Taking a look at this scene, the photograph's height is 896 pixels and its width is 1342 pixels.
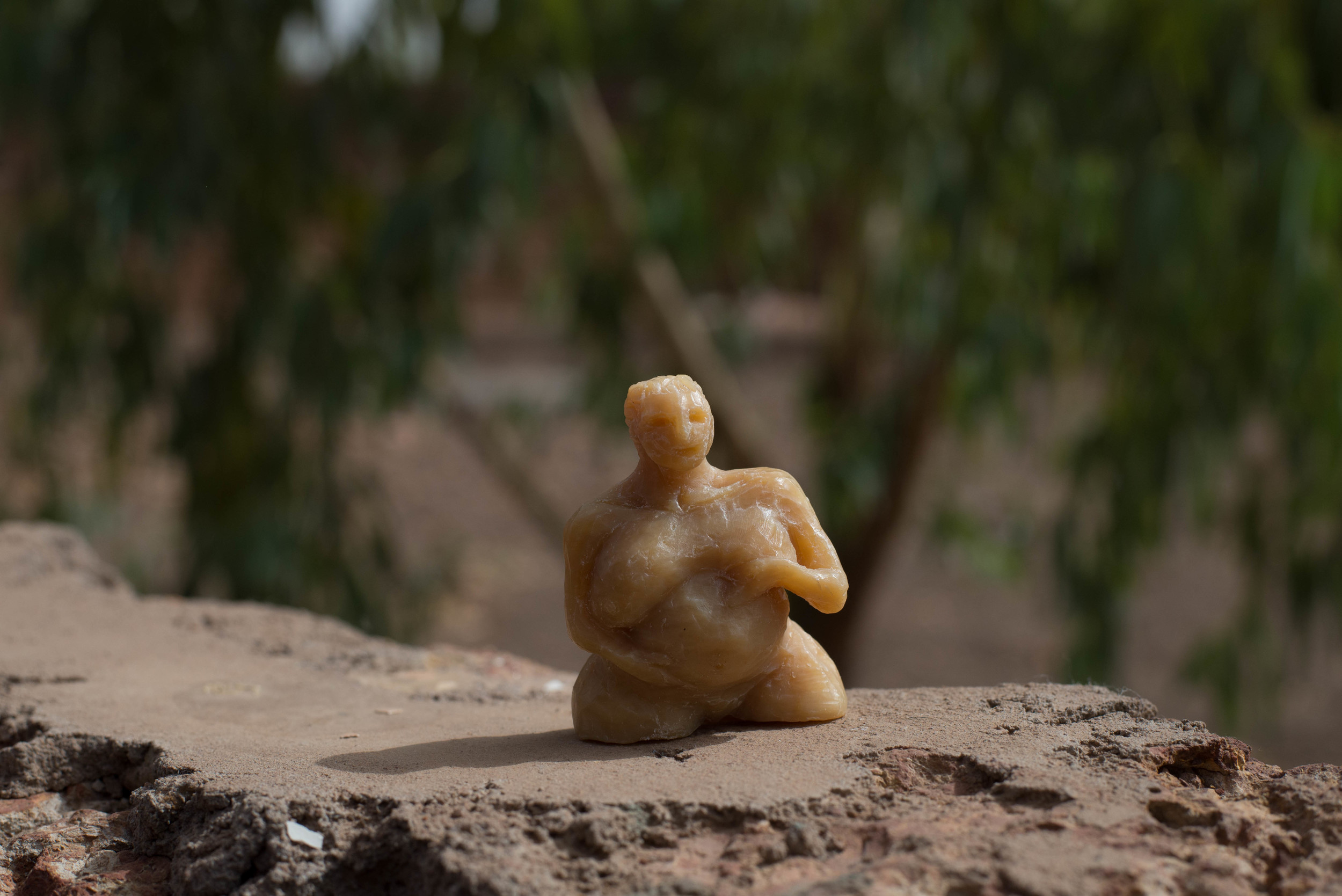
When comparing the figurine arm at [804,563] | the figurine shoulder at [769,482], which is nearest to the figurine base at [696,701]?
the figurine arm at [804,563]

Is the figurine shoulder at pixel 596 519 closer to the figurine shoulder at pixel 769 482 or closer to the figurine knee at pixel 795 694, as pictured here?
the figurine shoulder at pixel 769 482

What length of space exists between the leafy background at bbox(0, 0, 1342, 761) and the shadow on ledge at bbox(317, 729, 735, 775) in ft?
6.48

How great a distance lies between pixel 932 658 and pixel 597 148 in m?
4.33

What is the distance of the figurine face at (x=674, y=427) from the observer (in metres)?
2.17

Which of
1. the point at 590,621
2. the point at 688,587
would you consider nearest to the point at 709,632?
the point at 688,587

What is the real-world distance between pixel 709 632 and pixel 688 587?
80 millimetres

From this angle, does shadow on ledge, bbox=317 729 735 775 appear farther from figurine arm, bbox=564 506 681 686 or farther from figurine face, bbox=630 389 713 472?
figurine face, bbox=630 389 713 472

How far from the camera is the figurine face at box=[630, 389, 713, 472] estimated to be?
2172 mm

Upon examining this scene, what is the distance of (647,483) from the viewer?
2275 mm

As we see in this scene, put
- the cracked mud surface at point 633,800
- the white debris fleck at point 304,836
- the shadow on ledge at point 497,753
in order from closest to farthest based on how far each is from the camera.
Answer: the cracked mud surface at point 633,800 → the white debris fleck at point 304,836 → the shadow on ledge at point 497,753

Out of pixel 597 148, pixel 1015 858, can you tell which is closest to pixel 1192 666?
pixel 597 148

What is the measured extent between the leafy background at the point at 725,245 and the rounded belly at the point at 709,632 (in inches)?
75.8

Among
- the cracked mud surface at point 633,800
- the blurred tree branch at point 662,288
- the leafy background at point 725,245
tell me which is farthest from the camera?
the blurred tree branch at point 662,288

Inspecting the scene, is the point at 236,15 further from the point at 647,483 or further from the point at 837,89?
the point at 647,483
